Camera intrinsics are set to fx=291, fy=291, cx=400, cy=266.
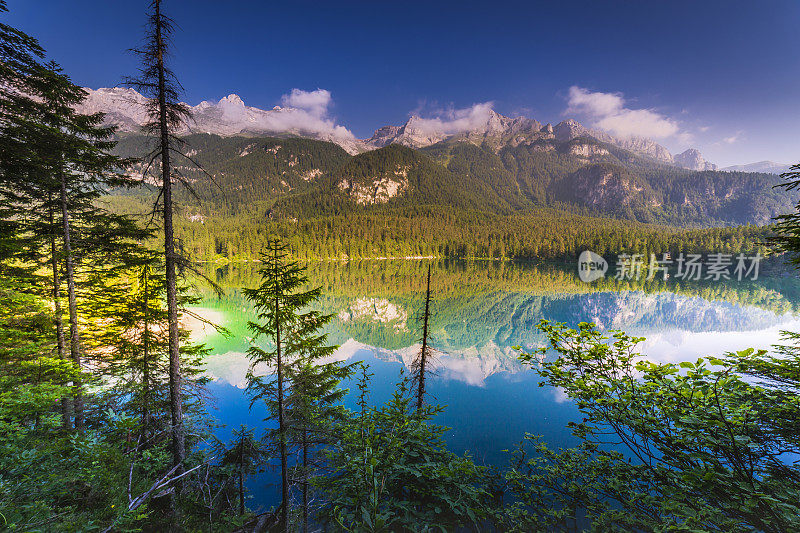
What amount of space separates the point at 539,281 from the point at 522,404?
177ft

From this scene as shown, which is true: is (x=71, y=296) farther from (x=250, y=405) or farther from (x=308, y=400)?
(x=308, y=400)

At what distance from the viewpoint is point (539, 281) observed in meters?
64.4

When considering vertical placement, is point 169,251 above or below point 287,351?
above

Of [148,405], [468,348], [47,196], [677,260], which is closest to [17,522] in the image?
[148,405]

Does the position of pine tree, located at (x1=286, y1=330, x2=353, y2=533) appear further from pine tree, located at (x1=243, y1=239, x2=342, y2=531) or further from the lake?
the lake

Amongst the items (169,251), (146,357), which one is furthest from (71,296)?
(169,251)

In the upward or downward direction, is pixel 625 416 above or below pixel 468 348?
above

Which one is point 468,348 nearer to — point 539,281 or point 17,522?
point 17,522
